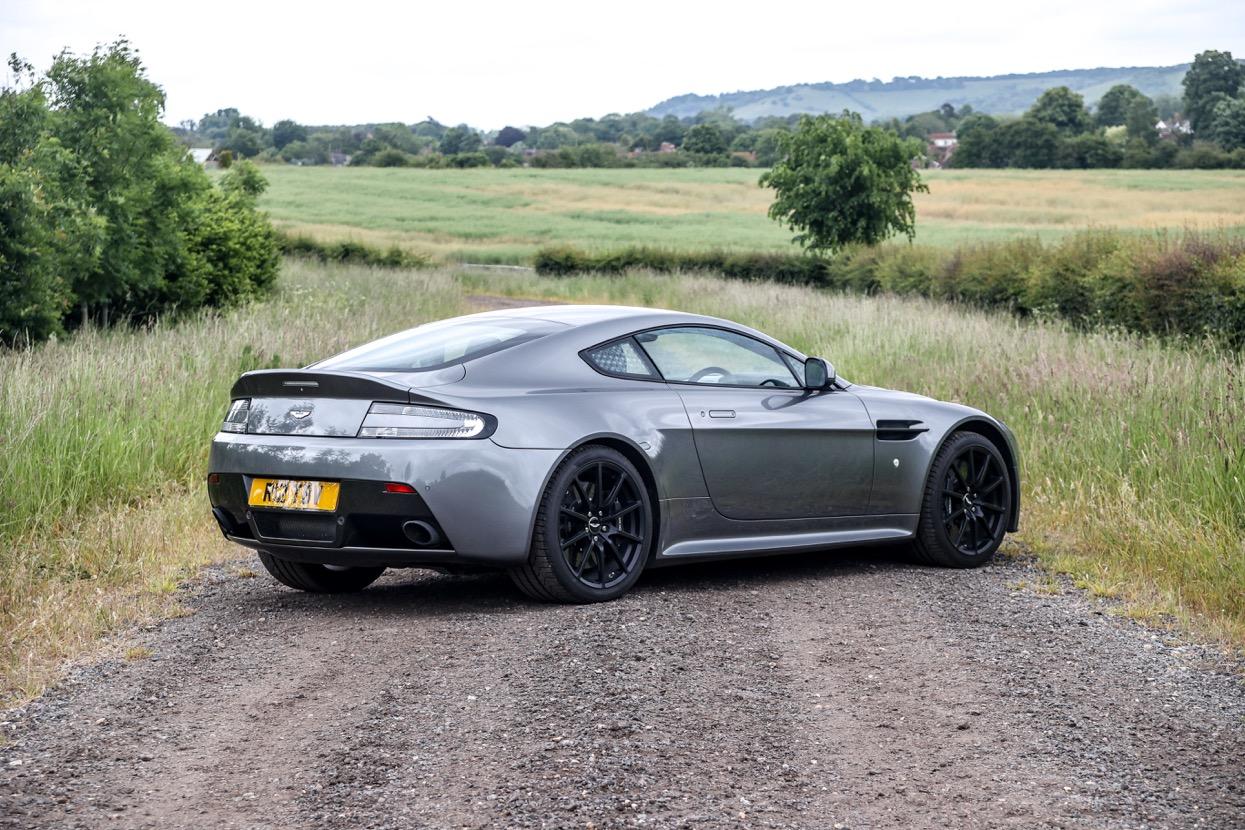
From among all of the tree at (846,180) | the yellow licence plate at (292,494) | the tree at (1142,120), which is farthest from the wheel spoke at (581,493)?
the tree at (1142,120)

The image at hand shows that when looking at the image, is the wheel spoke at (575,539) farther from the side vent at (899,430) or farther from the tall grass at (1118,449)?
the tall grass at (1118,449)

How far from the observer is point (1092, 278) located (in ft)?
66.4

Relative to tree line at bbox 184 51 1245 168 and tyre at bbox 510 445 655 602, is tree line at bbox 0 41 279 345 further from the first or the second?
tree line at bbox 184 51 1245 168

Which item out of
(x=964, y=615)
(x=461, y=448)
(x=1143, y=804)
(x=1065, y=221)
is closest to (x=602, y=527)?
(x=461, y=448)

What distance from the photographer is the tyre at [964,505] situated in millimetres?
8141

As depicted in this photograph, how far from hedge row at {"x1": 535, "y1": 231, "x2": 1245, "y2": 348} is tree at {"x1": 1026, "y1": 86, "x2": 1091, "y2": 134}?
3533 inches

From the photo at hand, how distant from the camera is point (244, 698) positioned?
5.32 metres

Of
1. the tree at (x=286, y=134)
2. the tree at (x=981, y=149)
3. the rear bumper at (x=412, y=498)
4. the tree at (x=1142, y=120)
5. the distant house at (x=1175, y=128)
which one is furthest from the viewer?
the tree at (x=286, y=134)

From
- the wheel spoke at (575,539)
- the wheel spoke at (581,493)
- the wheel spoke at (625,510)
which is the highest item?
the wheel spoke at (581,493)

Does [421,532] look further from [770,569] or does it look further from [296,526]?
[770,569]

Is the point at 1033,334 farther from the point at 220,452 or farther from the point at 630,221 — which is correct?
the point at 630,221

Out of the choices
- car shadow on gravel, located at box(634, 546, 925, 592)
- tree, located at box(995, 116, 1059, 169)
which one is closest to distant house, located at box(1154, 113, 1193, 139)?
tree, located at box(995, 116, 1059, 169)

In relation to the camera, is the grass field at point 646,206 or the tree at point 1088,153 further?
the tree at point 1088,153

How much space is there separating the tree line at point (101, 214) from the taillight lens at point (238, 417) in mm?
8212
